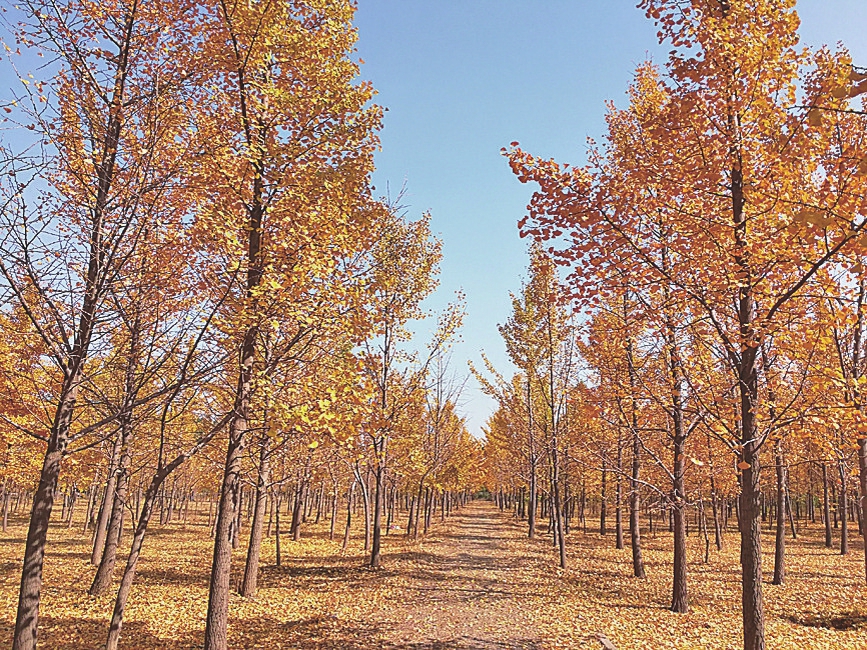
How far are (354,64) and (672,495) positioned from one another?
877 centimetres

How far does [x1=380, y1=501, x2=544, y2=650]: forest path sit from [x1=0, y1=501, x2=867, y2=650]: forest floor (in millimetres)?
35

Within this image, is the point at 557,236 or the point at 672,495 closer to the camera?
the point at 557,236

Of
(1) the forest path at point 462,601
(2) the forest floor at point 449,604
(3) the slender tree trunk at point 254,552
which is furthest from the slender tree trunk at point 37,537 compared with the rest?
(3) the slender tree trunk at point 254,552

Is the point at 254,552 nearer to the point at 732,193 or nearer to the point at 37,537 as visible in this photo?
the point at 37,537

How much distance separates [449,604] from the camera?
1086 cm

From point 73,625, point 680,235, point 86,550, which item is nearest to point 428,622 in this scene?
point 73,625

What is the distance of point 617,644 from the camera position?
802 cm

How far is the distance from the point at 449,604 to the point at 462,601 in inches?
16.2

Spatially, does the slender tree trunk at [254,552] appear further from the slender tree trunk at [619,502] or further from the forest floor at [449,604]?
the slender tree trunk at [619,502]

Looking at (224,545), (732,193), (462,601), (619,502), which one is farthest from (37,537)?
(619,502)

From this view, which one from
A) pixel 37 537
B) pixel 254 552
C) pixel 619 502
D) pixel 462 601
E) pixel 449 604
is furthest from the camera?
pixel 619 502

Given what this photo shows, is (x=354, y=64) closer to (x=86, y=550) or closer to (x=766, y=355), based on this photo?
(x=766, y=355)

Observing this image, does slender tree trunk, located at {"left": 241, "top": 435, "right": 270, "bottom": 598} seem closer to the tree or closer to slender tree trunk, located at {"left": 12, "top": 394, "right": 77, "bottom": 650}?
slender tree trunk, located at {"left": 12, "top": 394, "right": 77, "bottom": 650}

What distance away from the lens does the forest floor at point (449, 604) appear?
8.41 m
